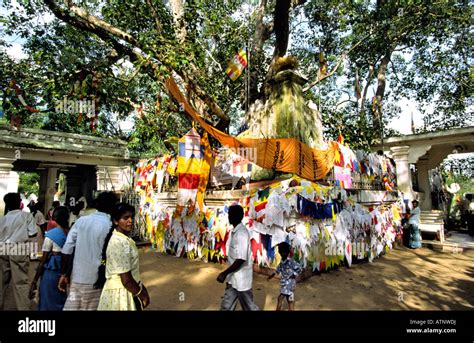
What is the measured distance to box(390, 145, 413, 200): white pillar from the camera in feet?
35.5

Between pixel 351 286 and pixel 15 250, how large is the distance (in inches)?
239

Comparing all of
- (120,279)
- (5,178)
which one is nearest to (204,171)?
(120,279)

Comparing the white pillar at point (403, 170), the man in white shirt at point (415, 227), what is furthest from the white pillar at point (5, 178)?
the white pillar at point (403, 170)

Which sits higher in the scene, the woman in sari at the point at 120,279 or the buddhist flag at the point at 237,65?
the buddhist flag at the point at 237,65

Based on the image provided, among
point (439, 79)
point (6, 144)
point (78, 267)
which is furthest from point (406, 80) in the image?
point (6, 144)

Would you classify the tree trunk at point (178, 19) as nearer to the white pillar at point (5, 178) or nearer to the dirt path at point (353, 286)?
the dirt path at point (353, 286)

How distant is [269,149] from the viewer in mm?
6324

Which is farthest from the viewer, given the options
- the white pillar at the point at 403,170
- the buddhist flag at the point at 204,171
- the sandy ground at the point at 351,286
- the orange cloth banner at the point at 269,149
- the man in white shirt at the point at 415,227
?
the white pillar at the point at 403,170

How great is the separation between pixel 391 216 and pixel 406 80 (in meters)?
10.5

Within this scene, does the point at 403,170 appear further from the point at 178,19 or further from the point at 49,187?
the point at 49,187

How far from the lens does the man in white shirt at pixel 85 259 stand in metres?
2.75

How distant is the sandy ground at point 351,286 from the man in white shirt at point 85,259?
2.09 m

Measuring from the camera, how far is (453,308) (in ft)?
14.6

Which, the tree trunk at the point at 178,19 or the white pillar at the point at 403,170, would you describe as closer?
the tree trunk at the point at 178,19
